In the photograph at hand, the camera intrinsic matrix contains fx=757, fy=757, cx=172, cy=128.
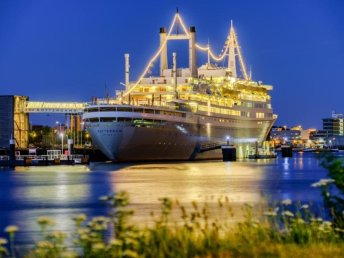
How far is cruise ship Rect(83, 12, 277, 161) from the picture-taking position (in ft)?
297

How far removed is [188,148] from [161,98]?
8.59 m

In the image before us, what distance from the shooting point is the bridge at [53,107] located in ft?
436

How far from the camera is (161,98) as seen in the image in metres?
107

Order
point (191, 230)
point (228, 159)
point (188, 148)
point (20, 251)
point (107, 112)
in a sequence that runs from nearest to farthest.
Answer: point (191, 230), point (20, 251), point (107, 112), point (188, 148), point (228, 159)

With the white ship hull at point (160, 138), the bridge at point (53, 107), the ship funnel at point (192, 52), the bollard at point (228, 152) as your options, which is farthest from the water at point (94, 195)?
the bridge at point (53, 107)

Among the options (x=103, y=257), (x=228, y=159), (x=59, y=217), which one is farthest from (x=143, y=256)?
(x=228, y=159)

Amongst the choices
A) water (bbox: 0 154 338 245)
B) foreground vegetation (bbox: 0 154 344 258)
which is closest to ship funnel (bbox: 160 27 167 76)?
water (bbox: 0 154 338 245)

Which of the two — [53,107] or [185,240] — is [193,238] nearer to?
[185,240]

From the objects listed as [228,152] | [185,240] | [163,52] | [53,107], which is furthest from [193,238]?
[53,107]

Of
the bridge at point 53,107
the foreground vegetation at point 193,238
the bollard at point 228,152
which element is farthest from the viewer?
the bridge at point 53,107

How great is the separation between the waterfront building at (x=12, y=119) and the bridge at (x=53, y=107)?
1787 mm

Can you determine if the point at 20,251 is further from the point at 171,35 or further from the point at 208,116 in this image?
the point at 171,35

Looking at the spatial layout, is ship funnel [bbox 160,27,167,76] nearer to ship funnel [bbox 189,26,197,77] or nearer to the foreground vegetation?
ship funnel [bbox 189,26,197,77]

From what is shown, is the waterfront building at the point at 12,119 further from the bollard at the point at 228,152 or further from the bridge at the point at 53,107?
the bollard at the point at 228,152
